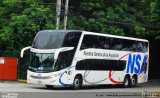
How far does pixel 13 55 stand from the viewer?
3956 centimetres

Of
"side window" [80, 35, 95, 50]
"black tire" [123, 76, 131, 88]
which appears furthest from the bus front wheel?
"black tire" [123, 76, 131, 88]

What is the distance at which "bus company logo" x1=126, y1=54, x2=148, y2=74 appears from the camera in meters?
35.1

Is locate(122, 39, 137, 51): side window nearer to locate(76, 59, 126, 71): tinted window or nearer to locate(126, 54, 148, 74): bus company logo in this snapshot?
locate(126, 54, 148, 74): bus company logo

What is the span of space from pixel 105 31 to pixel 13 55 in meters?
8.75

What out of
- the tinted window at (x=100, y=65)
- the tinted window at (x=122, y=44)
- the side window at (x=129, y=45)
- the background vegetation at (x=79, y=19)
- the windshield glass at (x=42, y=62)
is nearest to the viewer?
the windshield glass at (x=42, y=62)

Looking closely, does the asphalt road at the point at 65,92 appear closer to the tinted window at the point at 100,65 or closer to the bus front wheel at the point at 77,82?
the bus front wheel at the point at 77,82

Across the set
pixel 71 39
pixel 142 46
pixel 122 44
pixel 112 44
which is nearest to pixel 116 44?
pixel 112 44

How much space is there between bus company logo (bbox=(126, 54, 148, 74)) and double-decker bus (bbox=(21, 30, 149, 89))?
0.09 metres

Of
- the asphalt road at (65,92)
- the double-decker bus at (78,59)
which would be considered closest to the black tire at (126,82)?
the double-decker bus at (78,59)

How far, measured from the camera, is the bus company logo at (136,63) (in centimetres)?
3513

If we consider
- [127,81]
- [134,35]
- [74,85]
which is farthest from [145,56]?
[74,85]

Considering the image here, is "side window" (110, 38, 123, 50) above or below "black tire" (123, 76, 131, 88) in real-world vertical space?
above

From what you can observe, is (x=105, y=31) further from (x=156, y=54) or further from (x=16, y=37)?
(x=156, y=54)

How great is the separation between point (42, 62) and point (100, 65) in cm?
527
